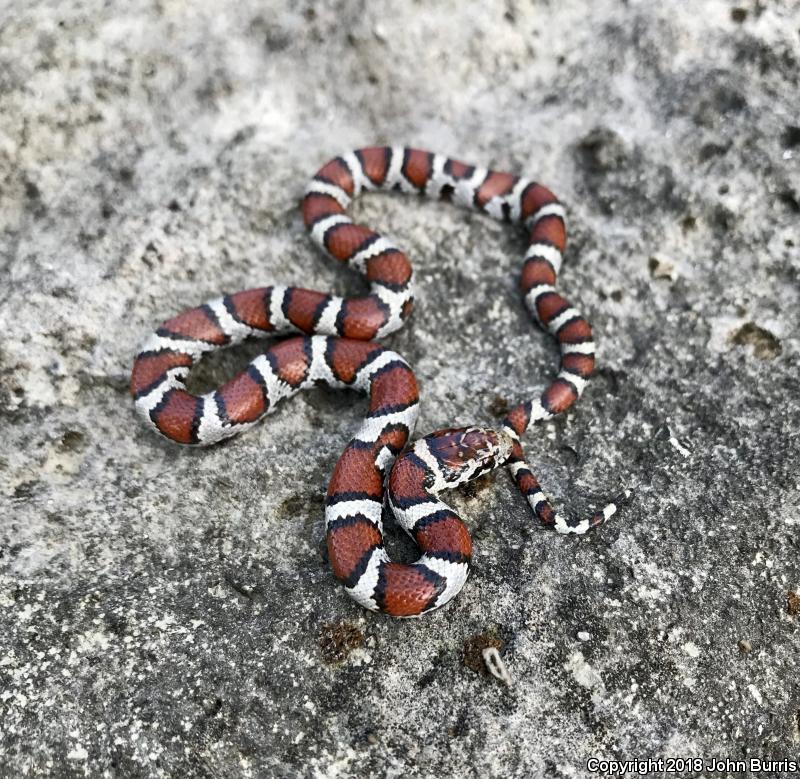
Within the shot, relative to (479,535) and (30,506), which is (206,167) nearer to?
(30,506)

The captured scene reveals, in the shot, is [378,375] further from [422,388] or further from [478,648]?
[478,648]

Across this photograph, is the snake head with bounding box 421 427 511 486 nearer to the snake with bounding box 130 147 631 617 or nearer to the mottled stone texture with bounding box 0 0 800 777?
the snake with bounding box 130 147 631 617

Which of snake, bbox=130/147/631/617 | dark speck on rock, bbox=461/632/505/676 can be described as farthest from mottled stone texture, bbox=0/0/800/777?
snake, bbox=130/147/631/617

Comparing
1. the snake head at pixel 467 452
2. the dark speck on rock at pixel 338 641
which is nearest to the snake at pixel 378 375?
the snake head at pixel 467 452

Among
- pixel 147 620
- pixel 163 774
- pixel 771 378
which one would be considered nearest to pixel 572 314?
pixel 771 378

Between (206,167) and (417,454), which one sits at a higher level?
(206,167)

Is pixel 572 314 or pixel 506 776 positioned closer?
pixel 506 776
